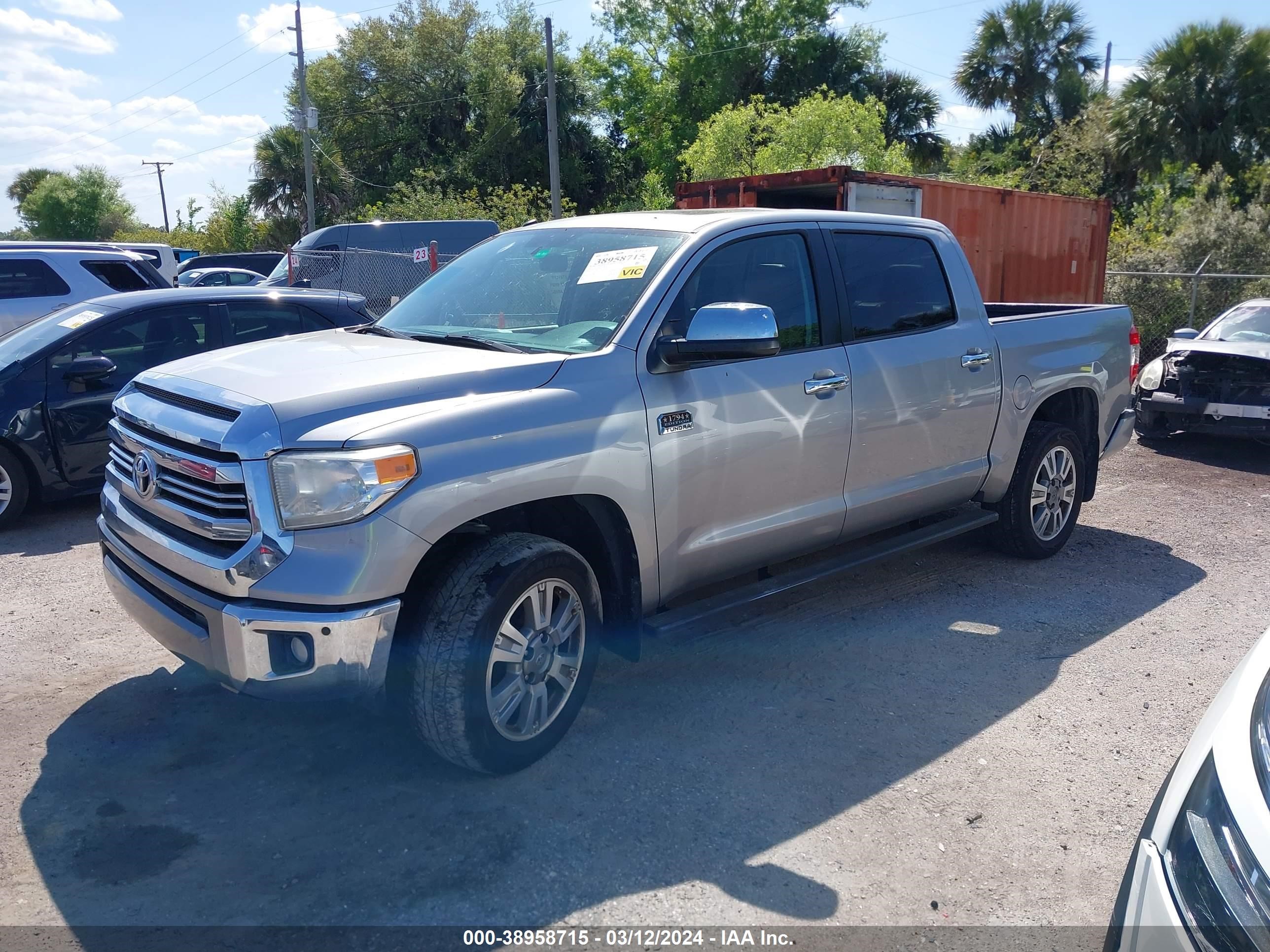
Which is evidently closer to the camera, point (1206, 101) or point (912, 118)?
point (1206, 101)

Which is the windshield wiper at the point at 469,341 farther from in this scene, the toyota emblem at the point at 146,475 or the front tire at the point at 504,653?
the toyota emblem at the point at 146,475

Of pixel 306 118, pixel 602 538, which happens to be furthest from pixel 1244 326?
pixel 306 118

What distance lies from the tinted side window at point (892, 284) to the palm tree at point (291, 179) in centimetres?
3787

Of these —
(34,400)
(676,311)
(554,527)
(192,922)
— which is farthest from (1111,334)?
(34,400)

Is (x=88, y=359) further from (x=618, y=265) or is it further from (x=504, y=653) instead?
(x=504, y=653)

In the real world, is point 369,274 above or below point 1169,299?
above

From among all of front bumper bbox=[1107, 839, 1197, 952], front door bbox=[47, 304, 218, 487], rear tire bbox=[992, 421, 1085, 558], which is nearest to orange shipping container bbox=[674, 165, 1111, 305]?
rear tire bbox=[992, 421, 1085, 558]

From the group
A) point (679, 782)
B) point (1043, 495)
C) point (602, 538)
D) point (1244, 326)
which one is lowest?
point (679, 782)

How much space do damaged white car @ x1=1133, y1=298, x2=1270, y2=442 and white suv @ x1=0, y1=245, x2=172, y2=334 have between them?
9.83 metres

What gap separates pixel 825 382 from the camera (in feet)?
14.9

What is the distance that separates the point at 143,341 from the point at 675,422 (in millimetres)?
5130

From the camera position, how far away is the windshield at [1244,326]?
9.78 meters

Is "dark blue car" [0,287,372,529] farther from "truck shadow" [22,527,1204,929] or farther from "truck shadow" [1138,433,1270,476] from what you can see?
"truck shadow" [1138,433,1270,476]

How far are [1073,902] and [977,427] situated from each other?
9.43 ft
